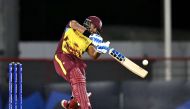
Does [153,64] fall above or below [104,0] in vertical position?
below

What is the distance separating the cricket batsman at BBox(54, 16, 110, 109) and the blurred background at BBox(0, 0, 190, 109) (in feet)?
8.76

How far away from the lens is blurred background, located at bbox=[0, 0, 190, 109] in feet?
34.7

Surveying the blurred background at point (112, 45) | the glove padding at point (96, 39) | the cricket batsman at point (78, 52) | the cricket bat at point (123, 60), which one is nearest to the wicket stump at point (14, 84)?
the cricket batsman at point (78, 52)

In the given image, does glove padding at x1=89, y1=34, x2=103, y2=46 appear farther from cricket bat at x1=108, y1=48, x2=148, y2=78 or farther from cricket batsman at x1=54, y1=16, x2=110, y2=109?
cricket bat at x1=108, y1=48, x2=148, y2=78

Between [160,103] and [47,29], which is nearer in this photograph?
[160,103]

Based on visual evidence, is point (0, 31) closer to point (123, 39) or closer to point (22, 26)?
point (22, 26)

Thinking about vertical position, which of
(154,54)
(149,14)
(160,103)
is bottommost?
(160,103)

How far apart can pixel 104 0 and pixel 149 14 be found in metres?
1.12

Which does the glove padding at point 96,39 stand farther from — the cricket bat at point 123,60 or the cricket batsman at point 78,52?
the cricket bat at point 123,60

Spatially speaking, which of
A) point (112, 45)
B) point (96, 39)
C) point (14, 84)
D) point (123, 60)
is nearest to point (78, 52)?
point (96, 39)

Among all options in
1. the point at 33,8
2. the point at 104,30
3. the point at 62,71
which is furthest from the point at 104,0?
the point at 62,71

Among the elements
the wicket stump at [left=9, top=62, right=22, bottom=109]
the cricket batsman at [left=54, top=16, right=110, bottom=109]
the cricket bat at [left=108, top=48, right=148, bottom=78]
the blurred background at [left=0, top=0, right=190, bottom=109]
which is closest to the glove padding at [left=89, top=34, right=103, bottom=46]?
the cricket batsman at [left=54, top=16, right=110, bottom=109]

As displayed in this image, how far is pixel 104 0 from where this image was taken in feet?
49.0

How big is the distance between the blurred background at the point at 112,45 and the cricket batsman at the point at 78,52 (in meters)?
2.67
